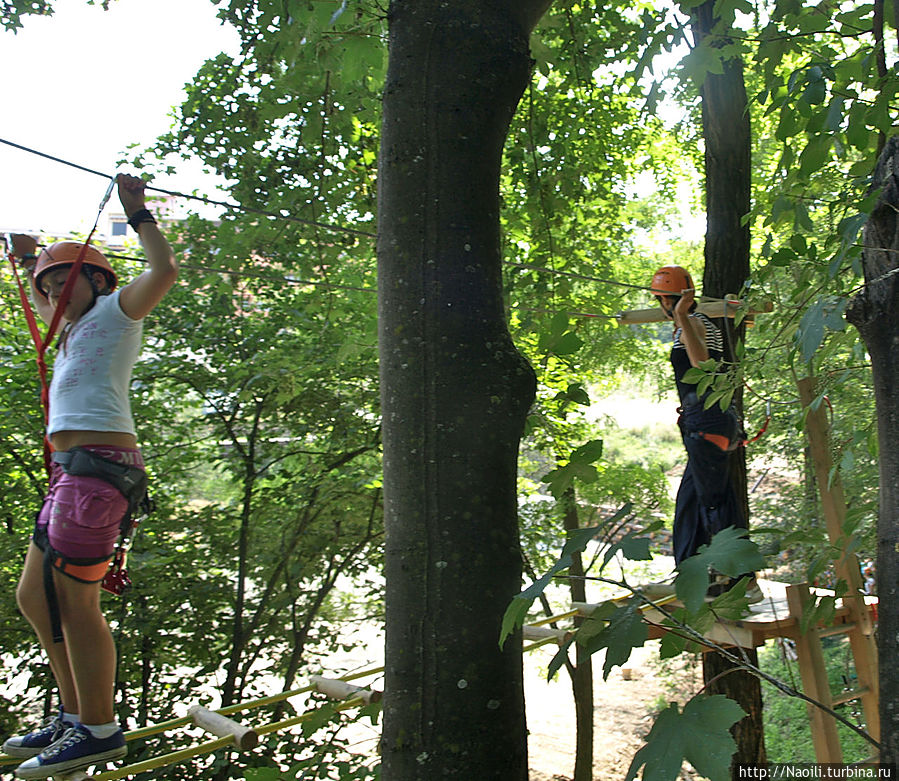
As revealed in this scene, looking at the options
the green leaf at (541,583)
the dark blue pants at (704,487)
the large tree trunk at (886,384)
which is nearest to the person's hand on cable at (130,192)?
the green leaf at (541,583)

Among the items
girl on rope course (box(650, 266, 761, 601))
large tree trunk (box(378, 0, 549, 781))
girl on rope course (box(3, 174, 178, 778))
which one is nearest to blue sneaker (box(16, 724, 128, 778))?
girl on rope course (box(3, 174, 178, 778))

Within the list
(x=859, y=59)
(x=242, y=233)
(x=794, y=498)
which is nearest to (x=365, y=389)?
(x=242, y=233)

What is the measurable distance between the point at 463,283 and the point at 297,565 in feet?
13.7

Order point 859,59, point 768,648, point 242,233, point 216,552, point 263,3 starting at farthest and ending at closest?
1. point 768,648
2. point 216,552
3. point 242,233
4. point 263,3
5. point 859,59

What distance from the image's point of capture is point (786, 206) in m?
2.30

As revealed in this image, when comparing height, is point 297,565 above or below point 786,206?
below

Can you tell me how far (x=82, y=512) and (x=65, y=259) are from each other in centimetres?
85

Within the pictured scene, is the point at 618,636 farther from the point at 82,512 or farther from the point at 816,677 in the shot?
the point at 816,677

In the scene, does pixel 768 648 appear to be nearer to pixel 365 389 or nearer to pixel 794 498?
pixel 794 498

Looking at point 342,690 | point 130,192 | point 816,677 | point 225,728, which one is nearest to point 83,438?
point 130,192

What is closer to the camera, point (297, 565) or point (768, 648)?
point (297, 565)

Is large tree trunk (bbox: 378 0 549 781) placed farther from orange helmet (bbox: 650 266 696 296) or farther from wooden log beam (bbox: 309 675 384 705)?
orange helmet (bbox: 650 266 696 296)

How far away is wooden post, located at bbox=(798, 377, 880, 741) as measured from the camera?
13.8 ft

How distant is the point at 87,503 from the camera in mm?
2537
